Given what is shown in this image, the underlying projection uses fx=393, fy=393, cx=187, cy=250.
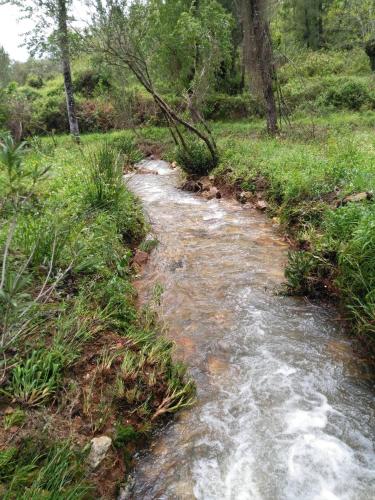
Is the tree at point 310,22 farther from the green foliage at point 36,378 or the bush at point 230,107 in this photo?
the green foliage at point 36,378

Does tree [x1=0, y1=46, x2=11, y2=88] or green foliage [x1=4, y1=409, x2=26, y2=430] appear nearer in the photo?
green foliage [x1=4, y1=409, x2=26, y2=430]

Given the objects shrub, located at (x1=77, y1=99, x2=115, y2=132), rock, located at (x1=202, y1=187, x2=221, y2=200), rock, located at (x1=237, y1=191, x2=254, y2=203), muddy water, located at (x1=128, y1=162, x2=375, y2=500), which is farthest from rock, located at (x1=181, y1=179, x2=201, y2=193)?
shrub, located at (x1=77, y1=99, x2=115, y2=132)

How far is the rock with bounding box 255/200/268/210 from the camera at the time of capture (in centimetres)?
799

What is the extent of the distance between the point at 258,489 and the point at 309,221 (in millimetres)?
4393

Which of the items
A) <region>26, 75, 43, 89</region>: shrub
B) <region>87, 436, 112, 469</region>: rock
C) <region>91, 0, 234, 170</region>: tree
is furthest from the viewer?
<region>26, 75, 43, 89</region>: shrub

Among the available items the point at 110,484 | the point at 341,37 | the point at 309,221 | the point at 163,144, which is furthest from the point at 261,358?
the point at 341,37

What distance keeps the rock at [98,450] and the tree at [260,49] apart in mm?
13151

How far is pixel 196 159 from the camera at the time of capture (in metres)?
11.6

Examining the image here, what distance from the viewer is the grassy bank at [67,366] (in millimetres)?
2299

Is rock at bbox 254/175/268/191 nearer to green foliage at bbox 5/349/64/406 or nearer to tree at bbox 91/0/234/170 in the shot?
tree at bbox 91/0/234/170

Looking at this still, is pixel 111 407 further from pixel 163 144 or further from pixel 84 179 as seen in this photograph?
pixel 163 144

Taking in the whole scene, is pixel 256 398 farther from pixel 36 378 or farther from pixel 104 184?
pixel 104 184

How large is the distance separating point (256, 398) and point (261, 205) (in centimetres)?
535

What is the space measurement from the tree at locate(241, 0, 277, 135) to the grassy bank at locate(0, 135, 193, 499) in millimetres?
11293
